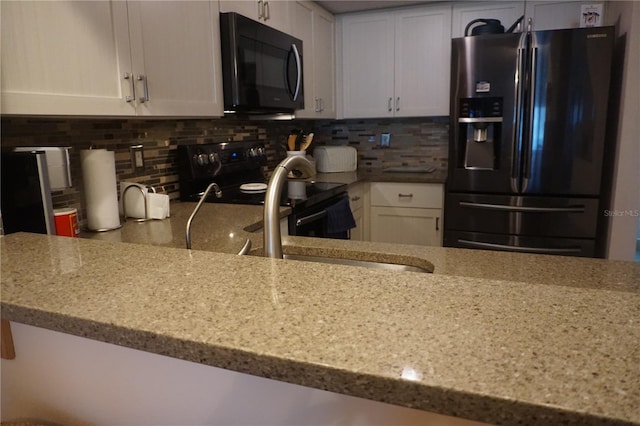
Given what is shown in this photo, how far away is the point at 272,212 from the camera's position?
3.24 feet

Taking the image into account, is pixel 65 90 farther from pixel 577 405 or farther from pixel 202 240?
pixel 577 405

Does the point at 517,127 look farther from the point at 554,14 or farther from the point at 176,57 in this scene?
the point at 176,57

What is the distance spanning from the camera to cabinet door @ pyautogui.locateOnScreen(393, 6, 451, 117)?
3.21 meters

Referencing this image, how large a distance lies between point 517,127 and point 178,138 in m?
2.01

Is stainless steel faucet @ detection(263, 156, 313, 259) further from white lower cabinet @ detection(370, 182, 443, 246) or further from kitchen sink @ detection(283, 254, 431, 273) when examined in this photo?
white lower cabinet @ detection(370, 182, 443, 246)

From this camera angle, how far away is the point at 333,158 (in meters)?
3.54

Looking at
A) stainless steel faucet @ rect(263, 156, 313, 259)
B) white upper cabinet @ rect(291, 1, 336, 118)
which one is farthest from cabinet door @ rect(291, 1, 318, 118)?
stainless steel faucet @ rect(263, 156, 313, 259)

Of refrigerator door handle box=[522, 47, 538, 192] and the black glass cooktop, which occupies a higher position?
refrigerator door handle box=[522, 47, 538, 192]

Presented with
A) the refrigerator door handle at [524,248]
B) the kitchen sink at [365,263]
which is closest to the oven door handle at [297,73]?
the refrigerator door handle at [524,248]

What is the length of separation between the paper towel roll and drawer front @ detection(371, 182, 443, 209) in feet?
6.48

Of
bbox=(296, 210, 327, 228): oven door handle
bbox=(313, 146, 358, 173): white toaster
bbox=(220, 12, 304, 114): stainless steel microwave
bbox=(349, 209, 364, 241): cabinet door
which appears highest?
bbox=(220, 12, 304, 114): stainless steel microwave

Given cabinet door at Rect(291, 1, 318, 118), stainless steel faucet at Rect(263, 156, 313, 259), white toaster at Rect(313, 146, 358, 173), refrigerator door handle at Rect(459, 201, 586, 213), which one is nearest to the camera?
stainless steel faucet at Rect(263, 156, 313, 259)

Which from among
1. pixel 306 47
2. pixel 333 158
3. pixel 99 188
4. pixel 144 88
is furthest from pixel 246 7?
pixel 333 158

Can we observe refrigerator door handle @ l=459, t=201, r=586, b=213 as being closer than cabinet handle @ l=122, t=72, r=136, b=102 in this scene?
No
